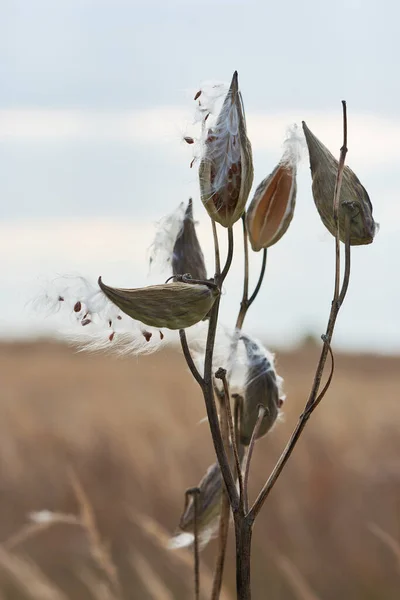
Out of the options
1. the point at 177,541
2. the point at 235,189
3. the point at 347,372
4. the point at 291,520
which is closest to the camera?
the point at 235,189

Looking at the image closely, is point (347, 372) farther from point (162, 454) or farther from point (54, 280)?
point (54, 280)

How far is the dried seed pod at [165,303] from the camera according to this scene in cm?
40

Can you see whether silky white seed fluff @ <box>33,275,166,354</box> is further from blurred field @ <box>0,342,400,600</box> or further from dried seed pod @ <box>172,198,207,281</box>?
blurred field @ <box>0,342,400,600</box>

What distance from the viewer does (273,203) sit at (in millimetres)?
493

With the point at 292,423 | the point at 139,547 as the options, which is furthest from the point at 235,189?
the point at 292,423

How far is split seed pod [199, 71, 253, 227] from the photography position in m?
0.44

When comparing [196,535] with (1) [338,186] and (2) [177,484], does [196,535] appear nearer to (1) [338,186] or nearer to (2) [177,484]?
(1) [338,186]

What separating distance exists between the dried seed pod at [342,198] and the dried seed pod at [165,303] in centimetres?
8

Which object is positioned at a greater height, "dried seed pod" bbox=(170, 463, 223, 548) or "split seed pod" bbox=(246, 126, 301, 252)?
"split seed pod" bbox=(246, 126, 301, 252)

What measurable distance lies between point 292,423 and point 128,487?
0.50 metres

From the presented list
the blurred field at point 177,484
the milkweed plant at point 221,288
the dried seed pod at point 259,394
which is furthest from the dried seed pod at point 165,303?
the blurred field at point 177,484

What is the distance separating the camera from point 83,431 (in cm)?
276

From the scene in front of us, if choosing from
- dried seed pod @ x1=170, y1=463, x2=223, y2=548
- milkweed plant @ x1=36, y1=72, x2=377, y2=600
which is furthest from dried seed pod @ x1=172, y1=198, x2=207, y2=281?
dried seed pod @ x1=170, y1=463, x2=223, y2=548

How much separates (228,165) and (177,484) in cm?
176
